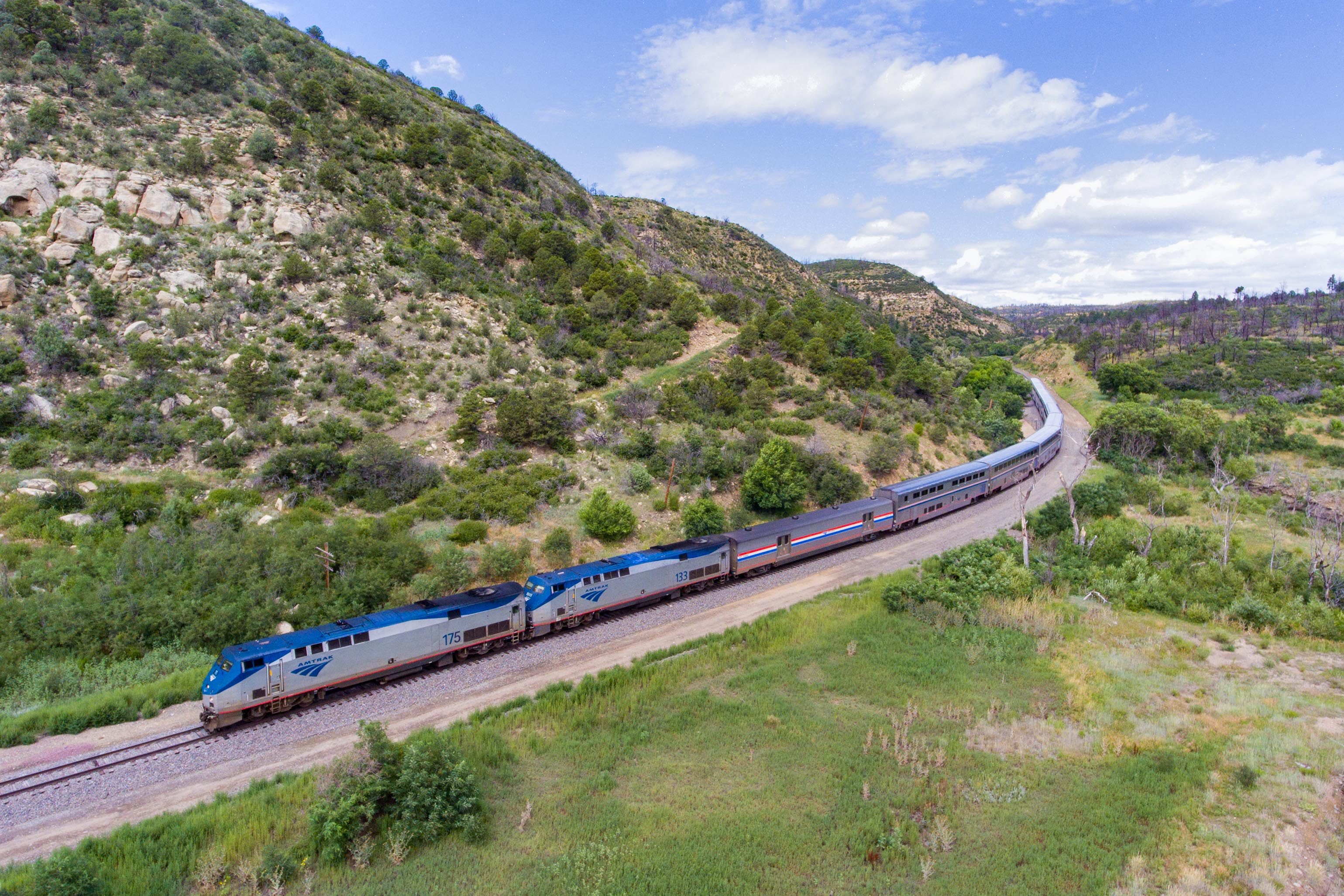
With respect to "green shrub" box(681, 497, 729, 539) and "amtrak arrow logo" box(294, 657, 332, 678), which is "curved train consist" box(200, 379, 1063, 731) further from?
"green shrub" box(681, 497, 729, 539)

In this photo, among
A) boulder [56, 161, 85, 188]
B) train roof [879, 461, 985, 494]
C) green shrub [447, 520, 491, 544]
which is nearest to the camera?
green shrub [447, 520, 491, 544]

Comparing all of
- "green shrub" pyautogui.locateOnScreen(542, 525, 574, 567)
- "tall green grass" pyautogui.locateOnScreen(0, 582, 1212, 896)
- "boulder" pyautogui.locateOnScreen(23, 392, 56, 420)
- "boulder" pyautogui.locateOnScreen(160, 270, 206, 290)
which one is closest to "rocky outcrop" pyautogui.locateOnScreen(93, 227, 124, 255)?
"boulder" pyautogui.locateOnScreen(160, 270, 206, 290)

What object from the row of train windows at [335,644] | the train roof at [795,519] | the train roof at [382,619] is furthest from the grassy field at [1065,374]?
the row of train windows at [335,644]

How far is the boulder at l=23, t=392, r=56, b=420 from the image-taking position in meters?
31.2

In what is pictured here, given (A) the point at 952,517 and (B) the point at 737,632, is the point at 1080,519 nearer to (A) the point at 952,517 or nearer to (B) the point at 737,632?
(A) the point at 952,517

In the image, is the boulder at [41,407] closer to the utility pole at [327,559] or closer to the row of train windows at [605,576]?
the utility pole at [327,559]

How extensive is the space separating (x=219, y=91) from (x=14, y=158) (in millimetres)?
17394

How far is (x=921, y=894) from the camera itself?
11.7m

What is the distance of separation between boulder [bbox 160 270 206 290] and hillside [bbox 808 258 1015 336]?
134m

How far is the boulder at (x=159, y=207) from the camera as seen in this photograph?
42125mm

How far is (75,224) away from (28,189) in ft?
12.9

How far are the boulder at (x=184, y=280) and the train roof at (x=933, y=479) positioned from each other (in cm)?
4716

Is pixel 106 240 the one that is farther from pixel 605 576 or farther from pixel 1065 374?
pixel 1065 374

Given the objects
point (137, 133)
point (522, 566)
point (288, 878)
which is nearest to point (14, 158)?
point (137, 133)
